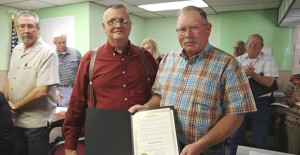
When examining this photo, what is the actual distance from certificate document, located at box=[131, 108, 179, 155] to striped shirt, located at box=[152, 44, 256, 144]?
18cm

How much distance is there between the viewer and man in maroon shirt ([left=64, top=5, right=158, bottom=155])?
145 centimetres

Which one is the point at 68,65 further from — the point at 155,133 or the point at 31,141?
the point at 155,133

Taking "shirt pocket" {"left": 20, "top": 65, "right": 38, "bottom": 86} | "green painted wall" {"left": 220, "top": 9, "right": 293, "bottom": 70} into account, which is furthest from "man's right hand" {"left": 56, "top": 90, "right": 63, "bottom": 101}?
"green painted wall" {"left": 220, "top": 9, "right": 293, "bottom": 70}

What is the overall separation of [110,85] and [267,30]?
Result: 13.9ft

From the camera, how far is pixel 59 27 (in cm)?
448

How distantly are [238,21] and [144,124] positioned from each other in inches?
174

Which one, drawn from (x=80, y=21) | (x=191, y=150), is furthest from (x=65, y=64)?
(x=191, y=150)

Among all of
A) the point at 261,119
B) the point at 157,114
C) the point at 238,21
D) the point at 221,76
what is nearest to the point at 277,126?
the point at 261,119

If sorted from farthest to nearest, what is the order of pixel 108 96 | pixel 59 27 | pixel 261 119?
pixel 59 27, pixel 261 119, pixel 108 96

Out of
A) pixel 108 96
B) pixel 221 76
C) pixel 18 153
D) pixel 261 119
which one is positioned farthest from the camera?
pixel 261 119

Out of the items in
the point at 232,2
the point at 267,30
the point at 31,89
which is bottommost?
the point at 31,89

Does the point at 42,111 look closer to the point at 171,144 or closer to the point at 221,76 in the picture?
the point at 171,144

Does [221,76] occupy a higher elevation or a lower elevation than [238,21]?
lower

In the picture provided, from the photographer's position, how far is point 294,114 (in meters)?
2.58
